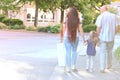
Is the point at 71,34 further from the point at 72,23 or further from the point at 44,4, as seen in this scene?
the point at 44,4

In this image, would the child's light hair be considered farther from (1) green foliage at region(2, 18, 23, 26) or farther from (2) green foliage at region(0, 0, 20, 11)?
(1) green foliage at region(2, 18, 23, 26)

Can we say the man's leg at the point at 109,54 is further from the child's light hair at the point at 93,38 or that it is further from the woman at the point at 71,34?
the woman at the point at 71,34

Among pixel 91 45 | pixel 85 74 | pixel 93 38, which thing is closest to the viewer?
pixel 85 74

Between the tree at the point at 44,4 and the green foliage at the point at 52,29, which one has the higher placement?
the tree at the point at 44,4

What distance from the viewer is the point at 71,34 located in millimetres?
10812

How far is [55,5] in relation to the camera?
43469 mm

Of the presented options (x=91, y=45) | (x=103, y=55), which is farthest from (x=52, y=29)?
(x=103, y=55)

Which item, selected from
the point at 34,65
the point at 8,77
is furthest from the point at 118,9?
the point at 8,77

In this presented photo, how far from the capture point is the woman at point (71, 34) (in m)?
10.8

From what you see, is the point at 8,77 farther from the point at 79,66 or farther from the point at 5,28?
the point at 5,28

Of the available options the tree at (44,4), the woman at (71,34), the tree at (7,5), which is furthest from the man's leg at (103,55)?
the tree at (7,5)

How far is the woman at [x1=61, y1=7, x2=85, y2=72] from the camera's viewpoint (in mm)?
10828

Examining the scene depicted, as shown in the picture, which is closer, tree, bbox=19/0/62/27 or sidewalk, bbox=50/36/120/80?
sidewalk, bbox=50/36/120/80

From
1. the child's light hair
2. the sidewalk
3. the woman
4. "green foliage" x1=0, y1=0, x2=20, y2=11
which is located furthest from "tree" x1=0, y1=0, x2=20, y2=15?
the woman
